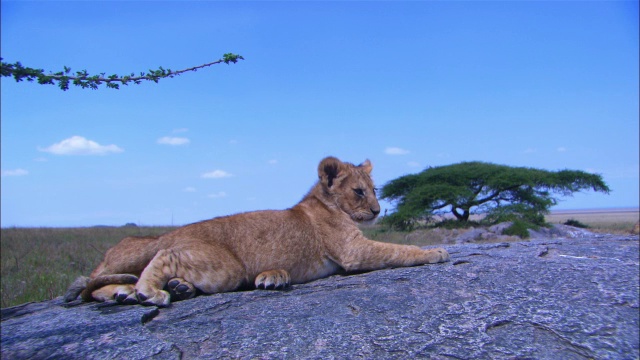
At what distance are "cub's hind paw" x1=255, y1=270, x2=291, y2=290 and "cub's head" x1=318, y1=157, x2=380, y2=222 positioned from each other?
160 centimetres

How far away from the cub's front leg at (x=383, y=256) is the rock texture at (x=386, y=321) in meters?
0.64

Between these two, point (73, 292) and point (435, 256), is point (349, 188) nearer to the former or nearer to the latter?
point (435, 256)

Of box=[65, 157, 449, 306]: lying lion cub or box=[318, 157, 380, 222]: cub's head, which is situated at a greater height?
box=[318, 157, 380, 222]: cub's head

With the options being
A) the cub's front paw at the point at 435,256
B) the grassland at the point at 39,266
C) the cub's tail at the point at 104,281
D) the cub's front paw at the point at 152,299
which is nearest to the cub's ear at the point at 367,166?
the cub's front paw at the point at 435,256

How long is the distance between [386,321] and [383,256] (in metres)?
1.96

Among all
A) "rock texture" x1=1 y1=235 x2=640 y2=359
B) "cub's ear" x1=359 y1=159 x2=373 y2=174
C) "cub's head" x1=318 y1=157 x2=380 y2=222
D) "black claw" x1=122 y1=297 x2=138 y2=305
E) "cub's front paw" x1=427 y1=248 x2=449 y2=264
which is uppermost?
"cub's ear" x1=359 y1=159 x2=373 y2=174

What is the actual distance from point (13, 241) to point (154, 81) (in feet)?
56.4

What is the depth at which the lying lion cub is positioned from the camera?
5.31 meters

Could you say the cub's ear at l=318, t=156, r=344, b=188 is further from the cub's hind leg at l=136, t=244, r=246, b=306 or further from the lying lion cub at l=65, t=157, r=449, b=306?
the cub's hind leg at l=136, t=244, r=246, b=306

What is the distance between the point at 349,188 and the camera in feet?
23.1

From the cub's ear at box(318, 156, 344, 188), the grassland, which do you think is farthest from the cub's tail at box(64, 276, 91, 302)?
the cub's ear at box(318, 156, 344, 188)

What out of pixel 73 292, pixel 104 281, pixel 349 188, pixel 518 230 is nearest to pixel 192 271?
pixel 104 281

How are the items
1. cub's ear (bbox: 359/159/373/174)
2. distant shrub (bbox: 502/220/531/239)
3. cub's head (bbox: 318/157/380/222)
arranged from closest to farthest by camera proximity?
cub's head (bbox: 318/157/380/222)
cub's ear (bbox: 359/159/373/174)
distant shrub (bbox: 502/220/531/239)

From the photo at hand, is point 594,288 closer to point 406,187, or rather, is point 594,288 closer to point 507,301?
point 507,301
